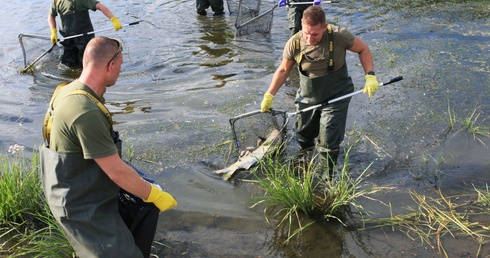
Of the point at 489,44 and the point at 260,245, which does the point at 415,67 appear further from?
the point at 260,245

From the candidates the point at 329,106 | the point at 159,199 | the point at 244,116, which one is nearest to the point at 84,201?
the point at 159,199

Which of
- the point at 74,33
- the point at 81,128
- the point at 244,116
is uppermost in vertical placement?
the point at 81,128

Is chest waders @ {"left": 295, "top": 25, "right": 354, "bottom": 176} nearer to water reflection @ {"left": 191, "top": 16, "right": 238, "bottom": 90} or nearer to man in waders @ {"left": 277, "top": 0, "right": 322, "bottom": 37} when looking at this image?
water reflection @ {"left": 191, "top": 16, "right": 238, "bottom": 90}

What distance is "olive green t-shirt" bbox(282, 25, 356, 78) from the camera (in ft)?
14.5

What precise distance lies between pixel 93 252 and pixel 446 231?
2.75 meters

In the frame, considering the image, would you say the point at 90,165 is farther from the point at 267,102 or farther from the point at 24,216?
the point at 267,102

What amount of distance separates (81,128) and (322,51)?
104 inches

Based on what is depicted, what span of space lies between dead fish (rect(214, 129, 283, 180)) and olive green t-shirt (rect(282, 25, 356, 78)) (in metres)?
0.80

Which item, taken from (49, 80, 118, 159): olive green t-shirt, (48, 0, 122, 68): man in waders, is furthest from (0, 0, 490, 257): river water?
(49, 80, 118, 159): olive green t-shirt

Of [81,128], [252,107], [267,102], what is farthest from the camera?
[252,107]

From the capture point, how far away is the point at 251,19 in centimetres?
932

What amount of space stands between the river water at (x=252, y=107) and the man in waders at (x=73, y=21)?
464mm

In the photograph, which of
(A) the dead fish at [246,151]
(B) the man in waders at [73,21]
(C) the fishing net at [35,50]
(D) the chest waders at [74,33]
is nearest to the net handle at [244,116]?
(A) the dead fish at [246,151]

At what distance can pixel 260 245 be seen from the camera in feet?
12.5
